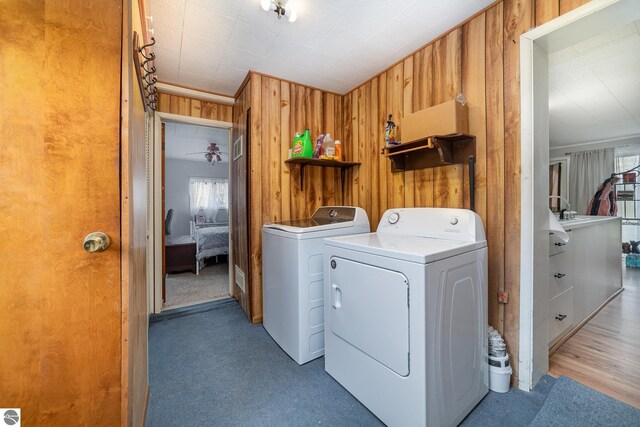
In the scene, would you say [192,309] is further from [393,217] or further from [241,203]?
[393,217]

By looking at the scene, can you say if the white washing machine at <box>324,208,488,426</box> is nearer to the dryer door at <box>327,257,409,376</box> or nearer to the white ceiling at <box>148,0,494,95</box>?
the dryer door at <box>327,257,409,376</box>

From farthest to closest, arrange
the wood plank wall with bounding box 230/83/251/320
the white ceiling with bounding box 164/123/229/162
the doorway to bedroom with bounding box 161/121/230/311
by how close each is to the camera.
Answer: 1. the white ceiling with bounding box 164/123/229/162
2. the doorway to bedroom with bounding box 161/121/230/311
3. the wood plank wall with bounding box 230/83/251/320

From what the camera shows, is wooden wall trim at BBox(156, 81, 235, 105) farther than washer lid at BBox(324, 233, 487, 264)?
Yes

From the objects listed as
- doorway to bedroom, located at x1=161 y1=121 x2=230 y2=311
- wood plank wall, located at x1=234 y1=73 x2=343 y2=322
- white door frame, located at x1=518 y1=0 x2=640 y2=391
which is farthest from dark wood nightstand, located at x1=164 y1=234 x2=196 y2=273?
white door frame, located at x1=518 y1=0 x2=640 y2=391

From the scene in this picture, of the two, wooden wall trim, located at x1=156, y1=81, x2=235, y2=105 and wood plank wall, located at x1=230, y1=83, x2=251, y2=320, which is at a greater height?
wooden wall trim, located at x1=156, y1=81, x2=235, y2=105

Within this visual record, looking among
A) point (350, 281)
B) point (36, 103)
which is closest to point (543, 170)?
point (350, 281)

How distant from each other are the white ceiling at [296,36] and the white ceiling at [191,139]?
1.72 m

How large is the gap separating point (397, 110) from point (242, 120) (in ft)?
5.11

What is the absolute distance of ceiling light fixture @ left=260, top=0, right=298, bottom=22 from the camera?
4.99 ft

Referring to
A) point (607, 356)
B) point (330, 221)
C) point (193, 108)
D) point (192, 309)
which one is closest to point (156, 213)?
point (192, 309)

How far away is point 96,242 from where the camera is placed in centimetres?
83

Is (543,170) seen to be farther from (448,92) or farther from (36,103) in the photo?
(36,103)

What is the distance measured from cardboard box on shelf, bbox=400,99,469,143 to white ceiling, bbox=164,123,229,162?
9.50 feet

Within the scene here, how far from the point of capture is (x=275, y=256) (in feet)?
6.97
